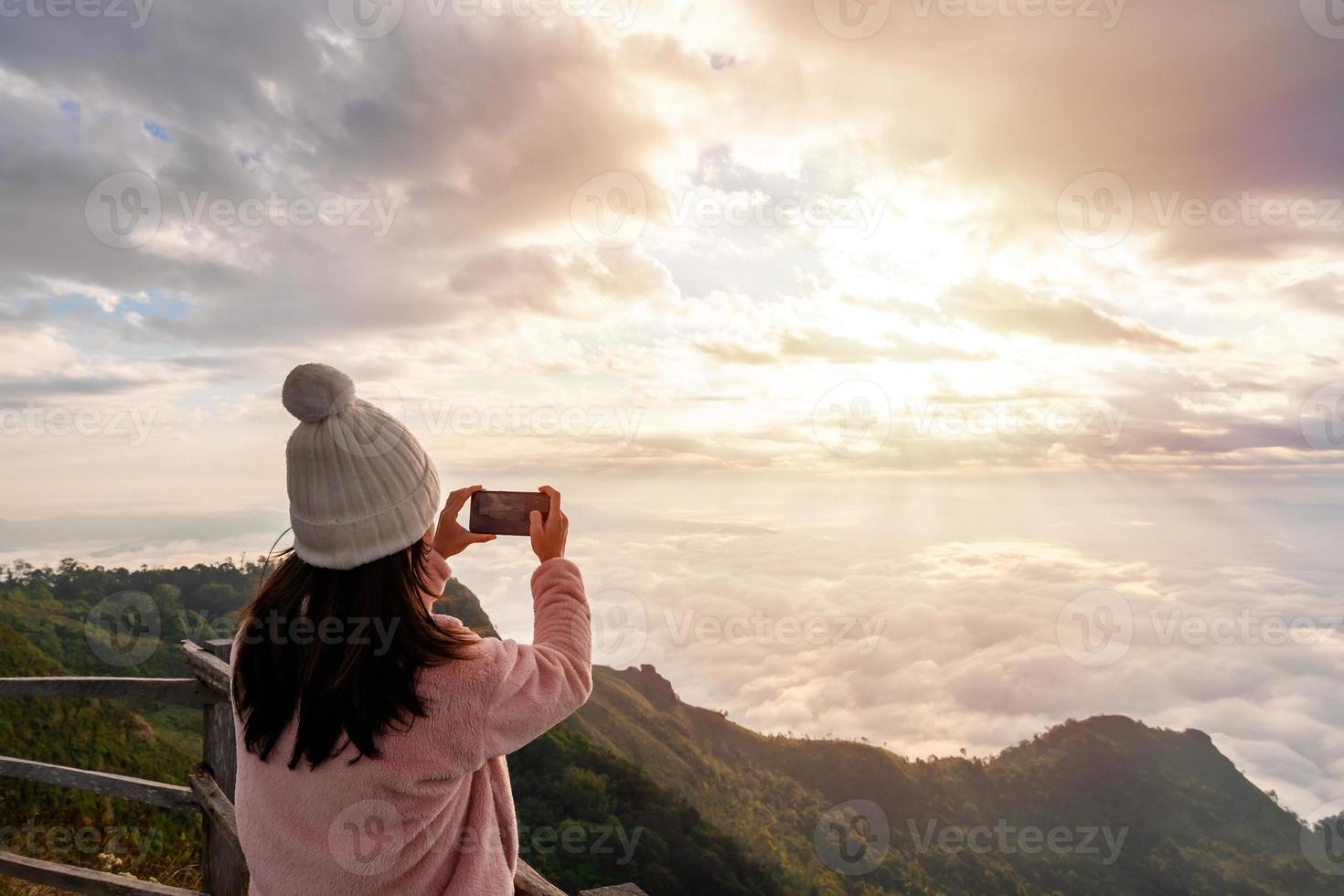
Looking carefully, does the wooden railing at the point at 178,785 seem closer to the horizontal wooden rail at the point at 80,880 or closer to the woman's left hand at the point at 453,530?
the horizontal wooden rail at the point at 80,880

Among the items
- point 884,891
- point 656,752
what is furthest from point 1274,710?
point 656,752

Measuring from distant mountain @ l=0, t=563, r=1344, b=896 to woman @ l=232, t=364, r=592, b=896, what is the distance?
18.4 feet

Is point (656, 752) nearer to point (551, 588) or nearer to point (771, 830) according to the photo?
point (771, 830)

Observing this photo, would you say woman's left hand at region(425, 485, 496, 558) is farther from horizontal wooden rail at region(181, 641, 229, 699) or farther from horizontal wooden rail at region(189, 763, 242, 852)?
horizontal wooden rail at region(189, 763, 242, 852)

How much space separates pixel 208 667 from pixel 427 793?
2649 mm

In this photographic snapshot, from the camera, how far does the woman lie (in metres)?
1.59

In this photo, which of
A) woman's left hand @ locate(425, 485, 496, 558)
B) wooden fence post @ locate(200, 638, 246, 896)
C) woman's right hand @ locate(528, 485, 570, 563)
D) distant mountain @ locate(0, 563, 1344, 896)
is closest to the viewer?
woman's right hand @ locate(528, 485, 570, 563)

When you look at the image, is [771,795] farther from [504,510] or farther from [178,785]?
[504,510]

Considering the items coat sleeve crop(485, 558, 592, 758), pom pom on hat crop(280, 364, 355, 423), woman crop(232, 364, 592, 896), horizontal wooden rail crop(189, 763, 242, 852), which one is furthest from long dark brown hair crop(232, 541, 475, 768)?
horizontal wooden rail crop(189, 763, 242, 852)

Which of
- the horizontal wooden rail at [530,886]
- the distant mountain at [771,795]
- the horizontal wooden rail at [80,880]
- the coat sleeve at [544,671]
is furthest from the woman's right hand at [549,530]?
the distant mountain at [771,795]

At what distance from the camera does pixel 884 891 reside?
56.2 m

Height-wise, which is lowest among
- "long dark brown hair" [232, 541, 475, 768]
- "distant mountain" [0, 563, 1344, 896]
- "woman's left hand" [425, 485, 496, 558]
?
"distant mountain" [0, 563, 1344, 896]

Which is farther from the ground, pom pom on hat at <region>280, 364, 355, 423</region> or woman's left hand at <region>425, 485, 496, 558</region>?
pom pom on hat at <region>280, 364, 355, 423</region>

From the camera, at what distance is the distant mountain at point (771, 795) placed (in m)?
13.2
